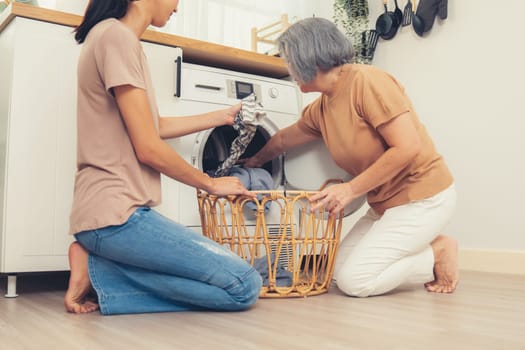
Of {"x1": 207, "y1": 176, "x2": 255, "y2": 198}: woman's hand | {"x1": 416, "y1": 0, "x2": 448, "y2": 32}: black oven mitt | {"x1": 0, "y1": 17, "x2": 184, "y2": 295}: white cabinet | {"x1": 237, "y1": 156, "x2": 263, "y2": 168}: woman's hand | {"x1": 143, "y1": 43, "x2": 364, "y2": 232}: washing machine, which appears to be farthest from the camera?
{"x1": 416, "y1": 0, "x2": 448, "y2": 32}: black oven mitt

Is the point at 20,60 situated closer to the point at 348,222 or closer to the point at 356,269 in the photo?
the point at 356,269

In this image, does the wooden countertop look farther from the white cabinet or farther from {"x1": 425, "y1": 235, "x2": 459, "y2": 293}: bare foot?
{"x1": 425, "y1": 235, "x2": 459, "y2": 293}: bare foot

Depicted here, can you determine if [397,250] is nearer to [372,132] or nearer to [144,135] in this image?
[372,132]

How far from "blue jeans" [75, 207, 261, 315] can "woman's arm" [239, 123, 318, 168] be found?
67 centimetres

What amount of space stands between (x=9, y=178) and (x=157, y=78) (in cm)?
59

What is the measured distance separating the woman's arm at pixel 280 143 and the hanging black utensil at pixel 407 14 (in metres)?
1.23

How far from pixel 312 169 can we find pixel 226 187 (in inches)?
21.2

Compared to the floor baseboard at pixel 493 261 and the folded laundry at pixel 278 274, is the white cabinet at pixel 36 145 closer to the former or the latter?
the folded laundry at pixel 278 274

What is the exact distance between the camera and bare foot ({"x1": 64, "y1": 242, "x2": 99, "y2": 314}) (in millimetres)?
1385

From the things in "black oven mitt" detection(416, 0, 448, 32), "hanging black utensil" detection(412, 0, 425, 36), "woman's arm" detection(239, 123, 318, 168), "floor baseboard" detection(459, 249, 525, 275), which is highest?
"black oven mitt" detection(416, 0, 448, 32)

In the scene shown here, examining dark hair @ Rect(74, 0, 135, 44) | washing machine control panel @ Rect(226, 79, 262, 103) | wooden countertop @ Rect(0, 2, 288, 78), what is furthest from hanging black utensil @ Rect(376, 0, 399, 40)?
dark hair @ Rect(74, 0, 135, 44)

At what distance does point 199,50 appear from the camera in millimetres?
1991

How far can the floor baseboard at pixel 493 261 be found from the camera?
7.41 feet

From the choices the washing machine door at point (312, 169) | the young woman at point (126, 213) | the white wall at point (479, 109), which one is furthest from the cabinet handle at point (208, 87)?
the white wall at point (479, 109)
